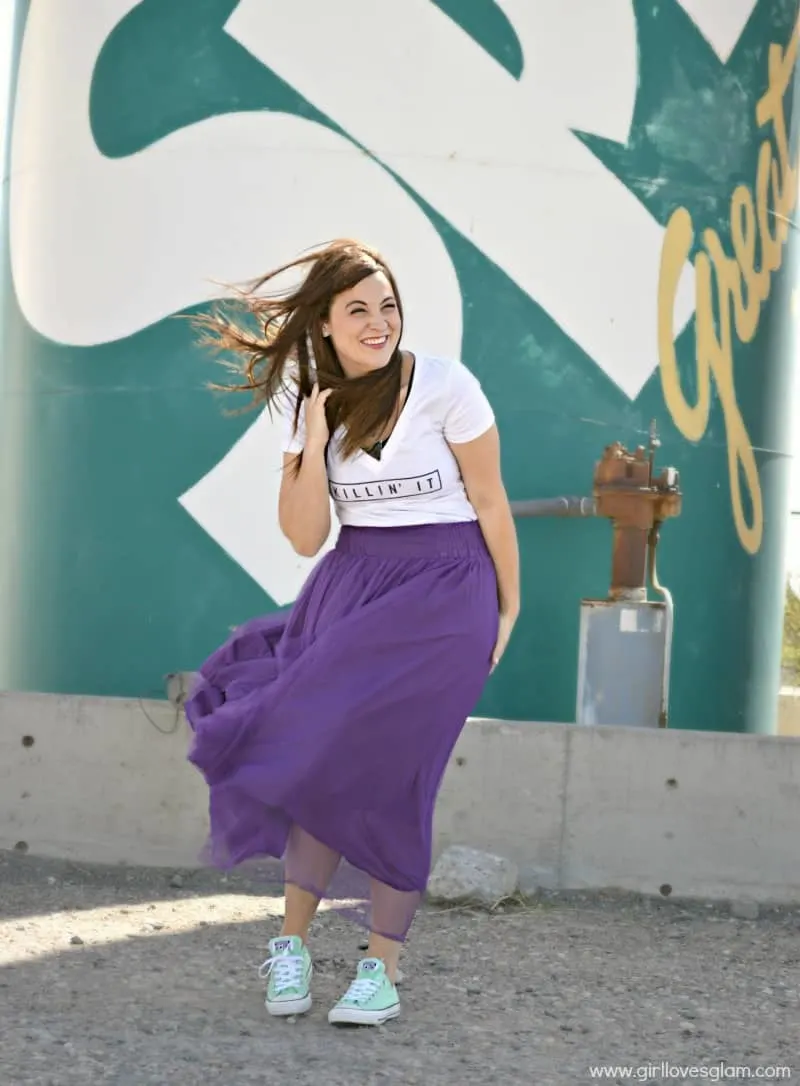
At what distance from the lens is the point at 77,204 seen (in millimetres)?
6461

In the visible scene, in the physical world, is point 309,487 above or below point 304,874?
above

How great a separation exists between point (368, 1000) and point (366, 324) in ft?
4.80

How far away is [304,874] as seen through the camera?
355 centimetres

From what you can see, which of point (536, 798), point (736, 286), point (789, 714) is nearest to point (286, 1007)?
point (536, 798)

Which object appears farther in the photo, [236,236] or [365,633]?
[236,236]

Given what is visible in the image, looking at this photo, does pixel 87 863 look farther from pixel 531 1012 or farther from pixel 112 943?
pixel 531 1012

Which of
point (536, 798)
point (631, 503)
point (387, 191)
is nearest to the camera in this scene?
point (536, 798)

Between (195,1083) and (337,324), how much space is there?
162 cm

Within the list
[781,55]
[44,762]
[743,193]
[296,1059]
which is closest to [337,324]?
[296,1059]

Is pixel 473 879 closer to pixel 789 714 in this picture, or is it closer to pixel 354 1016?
pixel 354 1016

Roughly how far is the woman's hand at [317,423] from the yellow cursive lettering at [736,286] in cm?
321

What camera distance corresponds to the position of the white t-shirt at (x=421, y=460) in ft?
11.5

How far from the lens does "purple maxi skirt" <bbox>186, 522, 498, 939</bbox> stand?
339cm

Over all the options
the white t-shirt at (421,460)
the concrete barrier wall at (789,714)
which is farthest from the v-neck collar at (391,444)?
the concrete barrier wall at (789,714)
